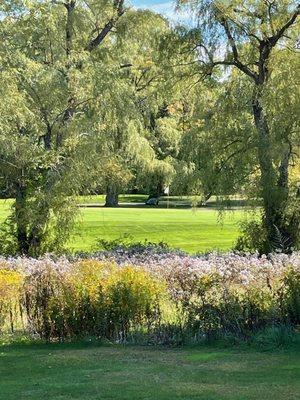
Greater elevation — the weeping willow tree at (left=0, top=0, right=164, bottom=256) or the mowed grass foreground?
the weeping willow tree at (left=0, top=0, right=164, bottom=256)

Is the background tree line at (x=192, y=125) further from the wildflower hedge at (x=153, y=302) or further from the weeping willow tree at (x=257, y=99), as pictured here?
the wildflower hedge at (x=153, y=302)

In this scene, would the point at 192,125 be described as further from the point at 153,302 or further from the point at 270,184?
the point at 153,302

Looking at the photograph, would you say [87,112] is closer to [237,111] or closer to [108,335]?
[237,111]

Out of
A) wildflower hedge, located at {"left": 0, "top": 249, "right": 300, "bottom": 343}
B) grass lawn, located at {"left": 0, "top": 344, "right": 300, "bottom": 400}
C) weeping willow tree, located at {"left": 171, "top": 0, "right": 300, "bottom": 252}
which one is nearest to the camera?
grass lawn, located at {"left": 0, "top": 344, "right": 300, "bottom": 400}

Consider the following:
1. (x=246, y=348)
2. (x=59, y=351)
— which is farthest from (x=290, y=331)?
(x=59, y=351)

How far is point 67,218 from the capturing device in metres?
16.6

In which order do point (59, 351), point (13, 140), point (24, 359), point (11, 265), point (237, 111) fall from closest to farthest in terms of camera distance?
point (24, 359) → point (59, 351) → point (11, 265) → point (13, 140) → point (237, 111)

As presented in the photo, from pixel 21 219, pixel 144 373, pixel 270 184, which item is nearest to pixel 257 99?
pixel 270 184

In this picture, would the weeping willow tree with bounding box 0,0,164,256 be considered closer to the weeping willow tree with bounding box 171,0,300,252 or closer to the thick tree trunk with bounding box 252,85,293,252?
the weeping willow tree with bounding box 171,0,300,252

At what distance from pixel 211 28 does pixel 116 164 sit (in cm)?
439

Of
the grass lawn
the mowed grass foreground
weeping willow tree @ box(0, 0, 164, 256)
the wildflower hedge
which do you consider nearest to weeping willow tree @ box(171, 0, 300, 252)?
weeping willow tree @ box(0, 0, 164, 256)

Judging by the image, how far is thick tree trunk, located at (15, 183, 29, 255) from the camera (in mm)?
16734

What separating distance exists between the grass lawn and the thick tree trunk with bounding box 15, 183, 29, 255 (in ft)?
28.4

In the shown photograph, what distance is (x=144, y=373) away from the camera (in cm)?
638
